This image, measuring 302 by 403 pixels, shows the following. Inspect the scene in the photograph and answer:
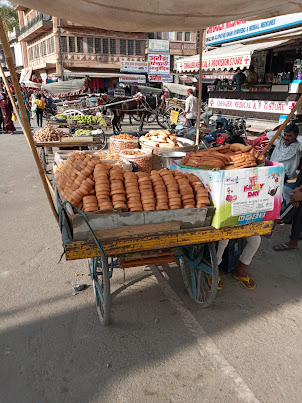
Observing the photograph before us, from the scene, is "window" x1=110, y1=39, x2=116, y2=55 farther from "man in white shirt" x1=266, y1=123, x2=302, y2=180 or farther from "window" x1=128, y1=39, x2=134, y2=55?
"man in white shirt" x1=266, y1=123, x2=302, y2=180

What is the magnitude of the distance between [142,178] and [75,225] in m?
0.72

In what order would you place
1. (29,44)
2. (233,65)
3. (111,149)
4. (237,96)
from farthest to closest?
(29,44), (237,96), (233,65), (111,149)

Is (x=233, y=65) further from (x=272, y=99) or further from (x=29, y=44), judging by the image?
(x=29, y=44)

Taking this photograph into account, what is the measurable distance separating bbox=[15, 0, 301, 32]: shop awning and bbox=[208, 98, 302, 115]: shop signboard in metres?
8.44

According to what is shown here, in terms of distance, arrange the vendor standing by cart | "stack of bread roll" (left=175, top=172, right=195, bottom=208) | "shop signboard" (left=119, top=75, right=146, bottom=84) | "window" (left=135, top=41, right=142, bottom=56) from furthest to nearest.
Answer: "window" (left=135, top=41, right=142, bottom=56) → "shop signboard" (left=119, top=75, right=146, bottom=84) → the vendor standing by cart → "stack of bread roll" (left=175, top=172, right=195, bottom=208)

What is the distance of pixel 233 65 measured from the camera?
11.0 m

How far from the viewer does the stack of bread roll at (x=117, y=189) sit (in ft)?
7.98

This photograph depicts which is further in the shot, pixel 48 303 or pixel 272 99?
pixel 272 99

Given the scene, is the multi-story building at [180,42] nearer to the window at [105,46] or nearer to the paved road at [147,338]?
the window at [105,46]

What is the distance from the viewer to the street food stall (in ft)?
7.66

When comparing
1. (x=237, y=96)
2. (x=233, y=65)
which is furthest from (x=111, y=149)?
(x=237, y=96)

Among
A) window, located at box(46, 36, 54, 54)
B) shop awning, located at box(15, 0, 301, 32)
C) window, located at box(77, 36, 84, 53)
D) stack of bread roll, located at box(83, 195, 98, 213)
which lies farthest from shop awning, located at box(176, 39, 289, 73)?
window, located at box(46, 36, 54, 54)

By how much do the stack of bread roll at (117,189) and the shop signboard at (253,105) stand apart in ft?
30.7

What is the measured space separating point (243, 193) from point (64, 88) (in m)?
20.4
